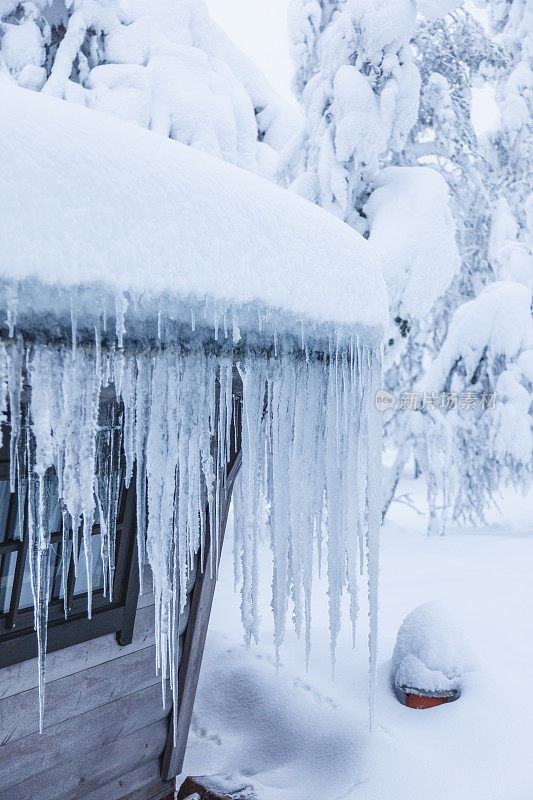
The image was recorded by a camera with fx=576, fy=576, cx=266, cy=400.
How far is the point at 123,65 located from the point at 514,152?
7662 mm

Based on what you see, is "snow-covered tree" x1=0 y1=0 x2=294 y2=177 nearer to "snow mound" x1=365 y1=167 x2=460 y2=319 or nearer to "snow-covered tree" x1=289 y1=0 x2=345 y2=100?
"snow-covered tree" x1=289 y1=0 x2=345 y2=100

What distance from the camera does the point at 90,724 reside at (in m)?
3.03

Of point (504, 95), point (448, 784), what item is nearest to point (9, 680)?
point (448, 784)

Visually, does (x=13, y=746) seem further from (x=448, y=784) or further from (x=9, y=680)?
(x=448, y=784)

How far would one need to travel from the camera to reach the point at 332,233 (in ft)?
7.75

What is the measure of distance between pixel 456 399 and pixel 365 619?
4.54 meters

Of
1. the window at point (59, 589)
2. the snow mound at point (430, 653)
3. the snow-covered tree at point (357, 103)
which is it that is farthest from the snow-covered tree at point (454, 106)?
the window at point (59, 589)

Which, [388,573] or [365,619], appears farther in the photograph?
[388,573]

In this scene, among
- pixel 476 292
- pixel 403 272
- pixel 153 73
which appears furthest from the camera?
pixel 476 292

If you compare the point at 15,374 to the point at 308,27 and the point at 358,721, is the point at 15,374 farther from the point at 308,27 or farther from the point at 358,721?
the point at 308,27

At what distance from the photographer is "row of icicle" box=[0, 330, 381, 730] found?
160cm

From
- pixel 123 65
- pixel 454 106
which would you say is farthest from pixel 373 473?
pixel 454 106

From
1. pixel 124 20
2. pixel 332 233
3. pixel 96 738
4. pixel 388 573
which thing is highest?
pixel 124 20

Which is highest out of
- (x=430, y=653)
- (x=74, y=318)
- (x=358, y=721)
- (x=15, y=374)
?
(x=74, y=318)
